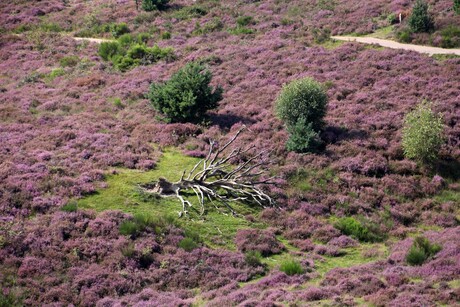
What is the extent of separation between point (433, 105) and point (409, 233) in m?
10.2

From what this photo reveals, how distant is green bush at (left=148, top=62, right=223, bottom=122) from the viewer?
32406 millimetres

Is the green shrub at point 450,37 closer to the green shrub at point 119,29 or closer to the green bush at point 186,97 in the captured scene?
the green bush at point 186,97

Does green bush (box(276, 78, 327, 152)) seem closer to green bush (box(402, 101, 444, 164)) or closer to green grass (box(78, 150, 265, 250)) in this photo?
green bush (box(402, 101, 444, 164))

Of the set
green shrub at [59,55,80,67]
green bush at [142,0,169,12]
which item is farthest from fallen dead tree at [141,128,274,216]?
green bush at [142,0,169,12]

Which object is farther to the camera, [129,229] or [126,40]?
[126,40]

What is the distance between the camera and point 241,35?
160 ft

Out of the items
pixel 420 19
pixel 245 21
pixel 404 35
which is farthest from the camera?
pixel 245 21

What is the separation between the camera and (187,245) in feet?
69.9

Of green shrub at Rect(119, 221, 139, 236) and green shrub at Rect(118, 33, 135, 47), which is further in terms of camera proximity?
green shrub at Rect(118, 33, 135, 47)

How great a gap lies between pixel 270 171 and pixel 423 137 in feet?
24.4

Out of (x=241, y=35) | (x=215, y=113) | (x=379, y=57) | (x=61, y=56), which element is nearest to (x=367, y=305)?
(x=215, y=113)

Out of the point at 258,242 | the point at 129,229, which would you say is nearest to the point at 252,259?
the point at 258,242

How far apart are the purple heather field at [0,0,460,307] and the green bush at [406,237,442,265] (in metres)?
0.24

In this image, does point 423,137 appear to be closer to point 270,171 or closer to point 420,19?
point 270,171
